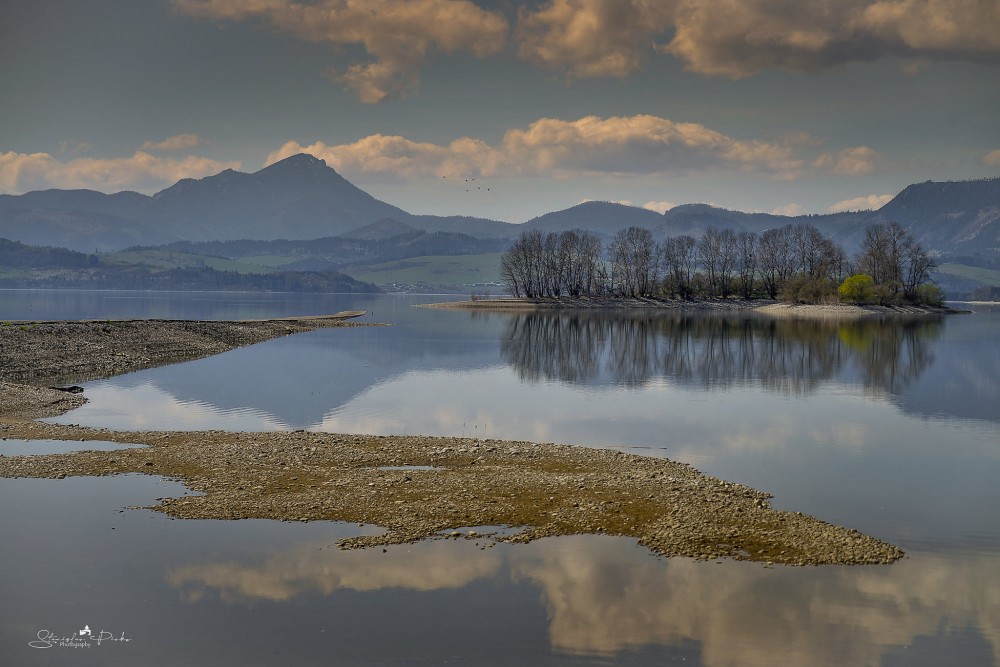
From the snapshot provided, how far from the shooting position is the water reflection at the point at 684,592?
15391 millimetres

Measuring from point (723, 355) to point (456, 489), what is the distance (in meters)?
57.0

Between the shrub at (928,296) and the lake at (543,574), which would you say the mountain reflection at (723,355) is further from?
the shrub at (928,296)

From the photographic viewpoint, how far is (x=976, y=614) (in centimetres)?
1661

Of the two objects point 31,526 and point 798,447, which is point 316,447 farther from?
point 798,447

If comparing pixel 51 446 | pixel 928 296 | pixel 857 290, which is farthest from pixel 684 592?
pixel 928 296

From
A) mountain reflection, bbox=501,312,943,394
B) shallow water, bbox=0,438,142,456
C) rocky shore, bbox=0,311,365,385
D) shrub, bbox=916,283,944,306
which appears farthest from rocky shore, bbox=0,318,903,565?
shrub, bbox=916,283,944,306

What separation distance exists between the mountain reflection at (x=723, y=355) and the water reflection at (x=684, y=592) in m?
34.8

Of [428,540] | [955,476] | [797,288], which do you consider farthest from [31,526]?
[797,288]

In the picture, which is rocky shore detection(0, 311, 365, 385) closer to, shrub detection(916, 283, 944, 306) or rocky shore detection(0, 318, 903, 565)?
rocky shore detection(0, 318, 903, 565)

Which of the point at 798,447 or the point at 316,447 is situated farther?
the point at 798,447

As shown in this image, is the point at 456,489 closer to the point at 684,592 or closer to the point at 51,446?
the point at 684,592

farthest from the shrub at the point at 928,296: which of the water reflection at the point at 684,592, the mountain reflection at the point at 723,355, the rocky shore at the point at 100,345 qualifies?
the water reflection at the point at 684,592

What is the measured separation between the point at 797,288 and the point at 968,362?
124 m

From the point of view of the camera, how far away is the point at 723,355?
76438 mm
